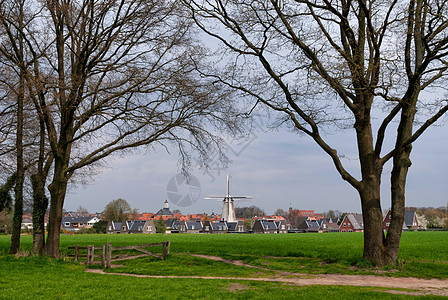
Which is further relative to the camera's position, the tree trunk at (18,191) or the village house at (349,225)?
the village house at (349,225)

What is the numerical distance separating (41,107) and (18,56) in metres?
3.84

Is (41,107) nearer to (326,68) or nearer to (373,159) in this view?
(326,68)

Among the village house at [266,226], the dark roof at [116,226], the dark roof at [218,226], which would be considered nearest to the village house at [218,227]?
the dark roof at [218,226]

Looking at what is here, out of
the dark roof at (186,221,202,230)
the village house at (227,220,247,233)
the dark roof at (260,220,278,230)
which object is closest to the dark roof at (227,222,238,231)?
the village house at (227,220,247,233)

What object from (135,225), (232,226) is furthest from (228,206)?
(135,225)

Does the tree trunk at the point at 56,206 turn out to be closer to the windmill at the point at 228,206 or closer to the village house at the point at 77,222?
the windmill at the point at 228,206

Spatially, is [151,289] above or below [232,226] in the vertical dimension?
above

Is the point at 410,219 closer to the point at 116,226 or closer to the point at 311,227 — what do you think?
the point at 311,227

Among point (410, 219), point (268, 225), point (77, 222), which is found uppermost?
point (77, 222)

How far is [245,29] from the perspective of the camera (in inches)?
699

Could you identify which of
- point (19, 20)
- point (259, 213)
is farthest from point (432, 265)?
point (259, 213)

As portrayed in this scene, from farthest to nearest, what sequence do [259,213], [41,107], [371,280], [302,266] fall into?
[259,213] < [41,107] < [302,266] < [371,280]

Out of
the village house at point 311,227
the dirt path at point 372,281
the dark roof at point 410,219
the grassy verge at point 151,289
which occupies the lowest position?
the village house at point 311,227

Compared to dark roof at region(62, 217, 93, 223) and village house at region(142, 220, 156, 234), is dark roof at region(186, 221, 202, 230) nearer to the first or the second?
village house at region(142, 220, 156, 234)
